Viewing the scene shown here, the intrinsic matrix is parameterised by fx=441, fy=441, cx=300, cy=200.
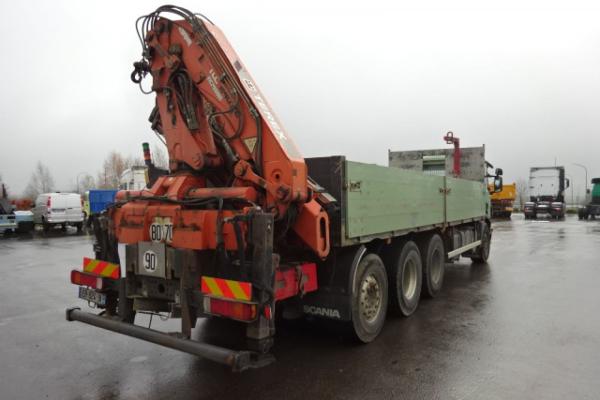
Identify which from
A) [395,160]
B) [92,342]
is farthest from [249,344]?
[395,160]

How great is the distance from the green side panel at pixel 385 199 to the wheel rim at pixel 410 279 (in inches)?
22.8

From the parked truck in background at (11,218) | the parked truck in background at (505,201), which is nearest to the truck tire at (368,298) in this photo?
the parked truck in background at (11,218)

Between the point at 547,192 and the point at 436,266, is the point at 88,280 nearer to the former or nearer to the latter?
the point at 436,266

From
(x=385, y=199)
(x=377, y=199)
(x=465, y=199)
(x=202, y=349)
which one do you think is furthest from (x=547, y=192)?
(x=202, y=349)

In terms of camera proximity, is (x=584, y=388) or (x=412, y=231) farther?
(x=412, y=231)

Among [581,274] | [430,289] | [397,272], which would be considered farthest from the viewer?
[581,274]

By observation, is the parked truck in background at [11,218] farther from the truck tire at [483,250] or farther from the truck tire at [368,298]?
the truck tire at [368,298]

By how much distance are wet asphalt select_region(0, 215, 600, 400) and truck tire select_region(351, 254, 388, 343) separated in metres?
0.21

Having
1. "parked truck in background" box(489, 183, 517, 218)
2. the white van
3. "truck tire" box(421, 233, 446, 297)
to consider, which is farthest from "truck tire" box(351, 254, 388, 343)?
"parked truck in background" box(489, 183, 517, 218)

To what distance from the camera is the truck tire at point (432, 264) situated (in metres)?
6.93

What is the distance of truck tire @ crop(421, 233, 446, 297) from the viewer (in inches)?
273

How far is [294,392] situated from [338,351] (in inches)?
42.7

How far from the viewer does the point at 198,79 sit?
4.59 metres

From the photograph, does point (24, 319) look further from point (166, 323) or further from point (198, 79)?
point (198, 79)
